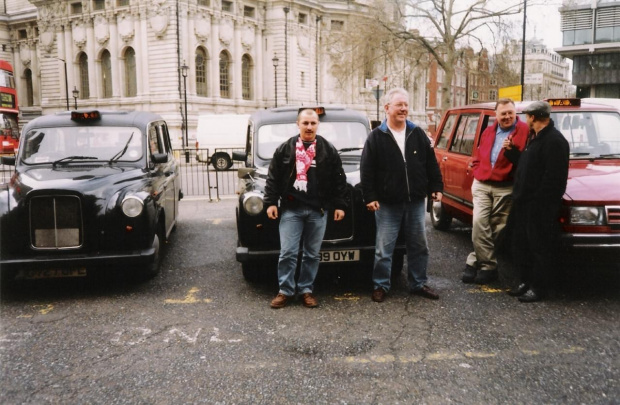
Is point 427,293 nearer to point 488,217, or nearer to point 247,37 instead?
point 488,217

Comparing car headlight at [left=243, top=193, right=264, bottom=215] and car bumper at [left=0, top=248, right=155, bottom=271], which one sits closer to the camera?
car bumper at [left=0, top=248, right=155, bottom=271]

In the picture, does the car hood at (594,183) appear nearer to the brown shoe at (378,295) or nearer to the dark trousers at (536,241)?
the dark trousers at (536,241)

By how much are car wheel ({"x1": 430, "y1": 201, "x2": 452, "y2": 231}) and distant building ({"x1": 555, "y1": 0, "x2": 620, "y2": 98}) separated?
112ft

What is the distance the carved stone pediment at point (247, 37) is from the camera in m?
52.6

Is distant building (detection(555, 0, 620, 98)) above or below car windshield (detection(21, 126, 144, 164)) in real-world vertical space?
above

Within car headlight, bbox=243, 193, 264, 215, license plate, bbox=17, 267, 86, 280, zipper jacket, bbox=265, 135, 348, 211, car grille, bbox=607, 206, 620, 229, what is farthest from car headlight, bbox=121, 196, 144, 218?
car grille, bbox=607, 206, 620, 229

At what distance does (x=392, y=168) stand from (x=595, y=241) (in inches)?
81.3

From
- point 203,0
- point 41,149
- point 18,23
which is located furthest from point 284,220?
point 18,23

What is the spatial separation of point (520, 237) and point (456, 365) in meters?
2.11

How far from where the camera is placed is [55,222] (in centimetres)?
561

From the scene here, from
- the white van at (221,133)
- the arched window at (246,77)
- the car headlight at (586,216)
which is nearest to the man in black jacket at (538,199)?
the car headlight at (586,216)

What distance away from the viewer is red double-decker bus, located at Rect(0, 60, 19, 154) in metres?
28.0

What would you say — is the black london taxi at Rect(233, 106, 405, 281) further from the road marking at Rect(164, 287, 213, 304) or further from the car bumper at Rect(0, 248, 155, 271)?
the car bumper at Rect(0, 248, 155, 271)

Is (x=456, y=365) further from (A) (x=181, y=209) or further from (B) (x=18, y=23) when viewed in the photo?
(B) (x=18, y=23)
